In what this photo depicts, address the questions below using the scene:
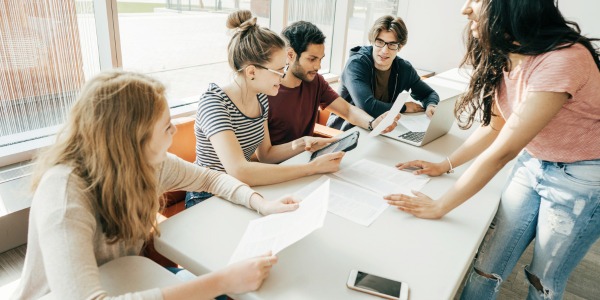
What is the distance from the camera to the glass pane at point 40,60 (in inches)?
67.7

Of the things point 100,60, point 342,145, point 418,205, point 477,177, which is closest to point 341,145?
point 342,145

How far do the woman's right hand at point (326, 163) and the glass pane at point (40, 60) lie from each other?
1.38 m

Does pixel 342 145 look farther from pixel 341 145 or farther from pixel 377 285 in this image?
pixel 377 285

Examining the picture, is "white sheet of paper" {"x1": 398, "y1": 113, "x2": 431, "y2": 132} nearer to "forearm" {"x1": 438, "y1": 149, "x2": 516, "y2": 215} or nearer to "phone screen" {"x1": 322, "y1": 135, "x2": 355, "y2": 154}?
"phone screen" {"x1": 322, "y1": 135, "x2": 355, "y2": 154}

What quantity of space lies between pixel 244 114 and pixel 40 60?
1.07m

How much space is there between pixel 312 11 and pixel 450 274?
10.3 ft

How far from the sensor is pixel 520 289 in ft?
6.77

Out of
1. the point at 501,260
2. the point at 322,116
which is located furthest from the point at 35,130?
the point at 501,260

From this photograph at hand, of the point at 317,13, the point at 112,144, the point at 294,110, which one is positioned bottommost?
the point at 294,110

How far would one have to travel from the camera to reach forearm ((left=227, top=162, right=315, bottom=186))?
1.33m

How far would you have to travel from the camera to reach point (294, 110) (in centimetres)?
197

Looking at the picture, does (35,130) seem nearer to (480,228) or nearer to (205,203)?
(205,203)

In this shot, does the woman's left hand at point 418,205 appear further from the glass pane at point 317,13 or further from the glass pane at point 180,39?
the glass pane at point 317,13

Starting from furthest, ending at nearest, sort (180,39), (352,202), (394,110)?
(180,39), (394,110), (352,202)
